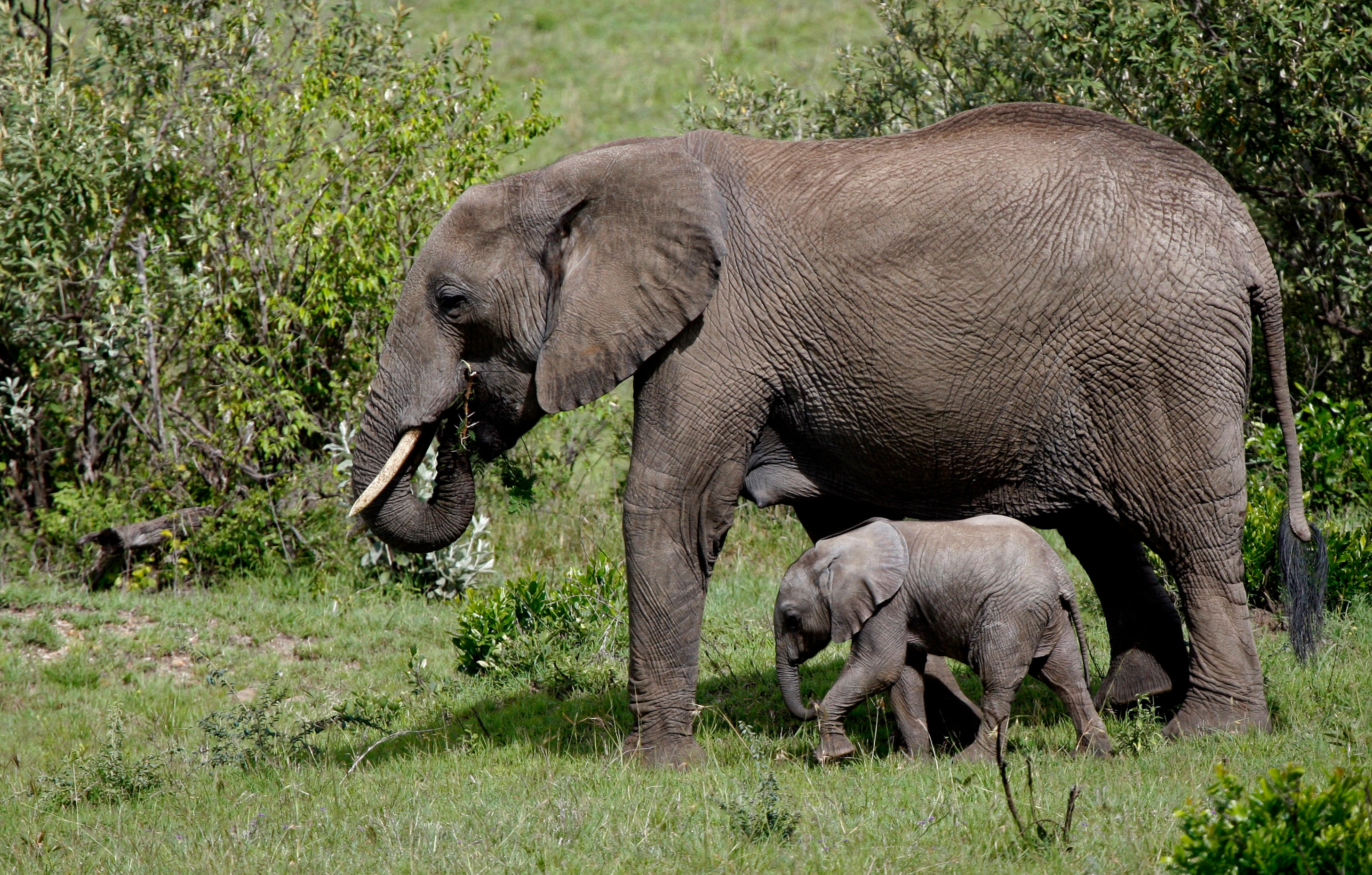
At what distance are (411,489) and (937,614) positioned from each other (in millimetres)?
2695

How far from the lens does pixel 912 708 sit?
653 cm

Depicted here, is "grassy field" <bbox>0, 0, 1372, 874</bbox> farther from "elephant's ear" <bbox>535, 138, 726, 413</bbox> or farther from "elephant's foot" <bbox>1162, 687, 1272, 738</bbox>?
"elephant's ear" <bbox>535, 138, 726, 413</bbox>

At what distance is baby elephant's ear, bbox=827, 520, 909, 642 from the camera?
6.14m

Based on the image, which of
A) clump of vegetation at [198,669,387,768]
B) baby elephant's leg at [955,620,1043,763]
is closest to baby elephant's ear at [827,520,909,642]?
baby elephant's leg at [955,620,1043,763]

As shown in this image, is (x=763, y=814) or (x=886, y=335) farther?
(x=886, y=335)

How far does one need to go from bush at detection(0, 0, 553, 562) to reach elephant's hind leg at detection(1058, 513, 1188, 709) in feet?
20.5

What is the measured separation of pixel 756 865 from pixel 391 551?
21.1 feet

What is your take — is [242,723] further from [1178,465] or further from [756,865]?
[1178,465]

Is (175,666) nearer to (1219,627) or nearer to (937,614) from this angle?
(937,614)

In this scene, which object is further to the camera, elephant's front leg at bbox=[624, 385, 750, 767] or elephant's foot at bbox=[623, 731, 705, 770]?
elephant's foot at bbox=[623, 731, 705, 770]

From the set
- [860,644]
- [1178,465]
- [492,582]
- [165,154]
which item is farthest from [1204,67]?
[165,154]

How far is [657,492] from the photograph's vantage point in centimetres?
641

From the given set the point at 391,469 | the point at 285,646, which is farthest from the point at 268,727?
the point at 285,646

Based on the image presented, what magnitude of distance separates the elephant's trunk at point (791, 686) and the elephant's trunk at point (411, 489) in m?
1.84
